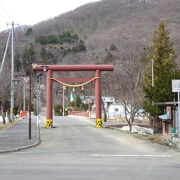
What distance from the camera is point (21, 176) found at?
40.2ft

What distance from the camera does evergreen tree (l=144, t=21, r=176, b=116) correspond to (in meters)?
38.0

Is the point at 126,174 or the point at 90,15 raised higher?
the point at 90,15

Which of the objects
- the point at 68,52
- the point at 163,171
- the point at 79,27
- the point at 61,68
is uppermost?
the point at 79,27

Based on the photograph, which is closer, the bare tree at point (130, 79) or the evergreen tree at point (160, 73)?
Result: the evergreen tree at point (160, 73)

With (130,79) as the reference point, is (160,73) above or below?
below

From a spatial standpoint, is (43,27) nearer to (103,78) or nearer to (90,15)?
(90,15)

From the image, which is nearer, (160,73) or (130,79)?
(160,73)

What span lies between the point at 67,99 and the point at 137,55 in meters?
82.5

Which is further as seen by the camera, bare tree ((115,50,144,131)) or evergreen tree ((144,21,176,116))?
bare tree ((115,50,144,131))

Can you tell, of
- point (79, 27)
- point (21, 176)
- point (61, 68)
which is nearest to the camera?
point (21, 176)

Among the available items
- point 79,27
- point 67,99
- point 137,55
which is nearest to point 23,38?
point 79,27

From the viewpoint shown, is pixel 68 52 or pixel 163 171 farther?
pixel 68 52

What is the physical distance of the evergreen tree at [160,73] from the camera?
38.0 metres

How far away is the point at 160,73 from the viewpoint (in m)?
42.4
